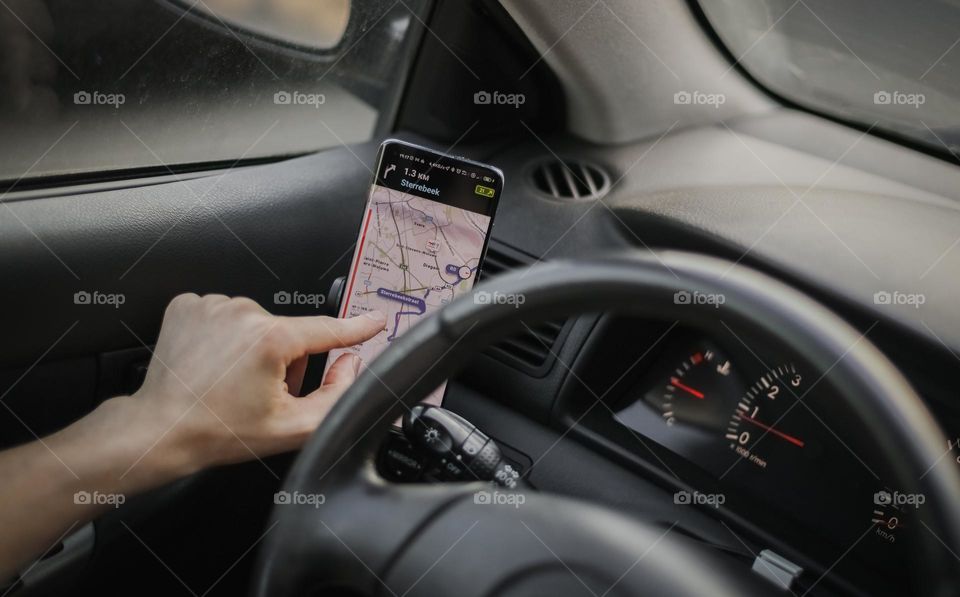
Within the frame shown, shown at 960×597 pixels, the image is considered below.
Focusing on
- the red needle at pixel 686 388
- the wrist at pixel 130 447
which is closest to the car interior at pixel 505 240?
the red needle at pixel 686 388

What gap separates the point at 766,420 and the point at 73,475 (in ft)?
3.03

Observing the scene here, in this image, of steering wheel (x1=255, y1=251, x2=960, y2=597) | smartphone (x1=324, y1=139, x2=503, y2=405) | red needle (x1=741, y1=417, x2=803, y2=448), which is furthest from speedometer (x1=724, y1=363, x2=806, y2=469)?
steering wheel (x1=255, y1=251, x2=960, y2=597)

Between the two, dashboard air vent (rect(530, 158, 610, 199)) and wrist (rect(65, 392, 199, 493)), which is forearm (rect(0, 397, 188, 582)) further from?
dashboard air vent (rect(530, 158, 610, 199))

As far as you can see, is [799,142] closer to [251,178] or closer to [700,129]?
[700,129]

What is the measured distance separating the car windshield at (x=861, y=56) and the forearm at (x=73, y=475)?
127 centimetres

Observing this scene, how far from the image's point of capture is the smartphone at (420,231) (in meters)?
1.38

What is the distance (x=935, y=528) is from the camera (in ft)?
2.25

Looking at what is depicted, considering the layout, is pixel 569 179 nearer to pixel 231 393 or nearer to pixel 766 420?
pixel 766 420

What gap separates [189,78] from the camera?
5.18 feet

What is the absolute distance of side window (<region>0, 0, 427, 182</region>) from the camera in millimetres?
1380

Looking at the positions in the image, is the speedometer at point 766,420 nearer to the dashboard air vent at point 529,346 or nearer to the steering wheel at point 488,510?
the dashboard air vent at point 529,346

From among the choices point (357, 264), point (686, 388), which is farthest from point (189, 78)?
point (686, 388)

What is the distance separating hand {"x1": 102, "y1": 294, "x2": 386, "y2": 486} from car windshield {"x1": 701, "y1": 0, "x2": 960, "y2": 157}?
102cm

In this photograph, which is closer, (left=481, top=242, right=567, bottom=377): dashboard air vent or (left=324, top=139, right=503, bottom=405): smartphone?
(left=324, top=139, right=503, bottom=405): smartphone
